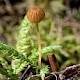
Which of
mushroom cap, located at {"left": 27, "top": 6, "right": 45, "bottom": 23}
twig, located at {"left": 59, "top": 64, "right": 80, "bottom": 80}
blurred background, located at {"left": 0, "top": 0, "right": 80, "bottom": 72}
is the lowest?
blurred background, located at {"left": 0, "top": 0, "right": 80, "bottom": 72}

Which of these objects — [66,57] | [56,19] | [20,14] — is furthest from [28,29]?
[20,14]

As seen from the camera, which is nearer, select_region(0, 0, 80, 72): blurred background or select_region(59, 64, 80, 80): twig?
select_region(59, 64, 80, 80): twig

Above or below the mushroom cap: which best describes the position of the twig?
below

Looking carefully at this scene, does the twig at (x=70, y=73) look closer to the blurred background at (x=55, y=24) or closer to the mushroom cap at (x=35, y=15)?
the mushroom cap at (x=35, y=15)

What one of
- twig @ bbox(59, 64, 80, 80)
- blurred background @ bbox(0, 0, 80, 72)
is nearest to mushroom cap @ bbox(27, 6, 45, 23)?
twig @ bbox(59, 64, 80, 80)

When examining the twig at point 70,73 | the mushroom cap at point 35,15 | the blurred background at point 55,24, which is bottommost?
the blurred background at point 55,24

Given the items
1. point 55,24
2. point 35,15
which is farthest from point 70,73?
point 55,24

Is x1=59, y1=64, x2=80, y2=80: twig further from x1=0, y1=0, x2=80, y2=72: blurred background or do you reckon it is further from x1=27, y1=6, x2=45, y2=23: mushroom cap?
x1=0, y1=0, x2=80, y2=72: blurred background

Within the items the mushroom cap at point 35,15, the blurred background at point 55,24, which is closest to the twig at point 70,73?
the mushroom cap at point 35,15

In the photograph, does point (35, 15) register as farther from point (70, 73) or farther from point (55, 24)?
point (55, 24)
